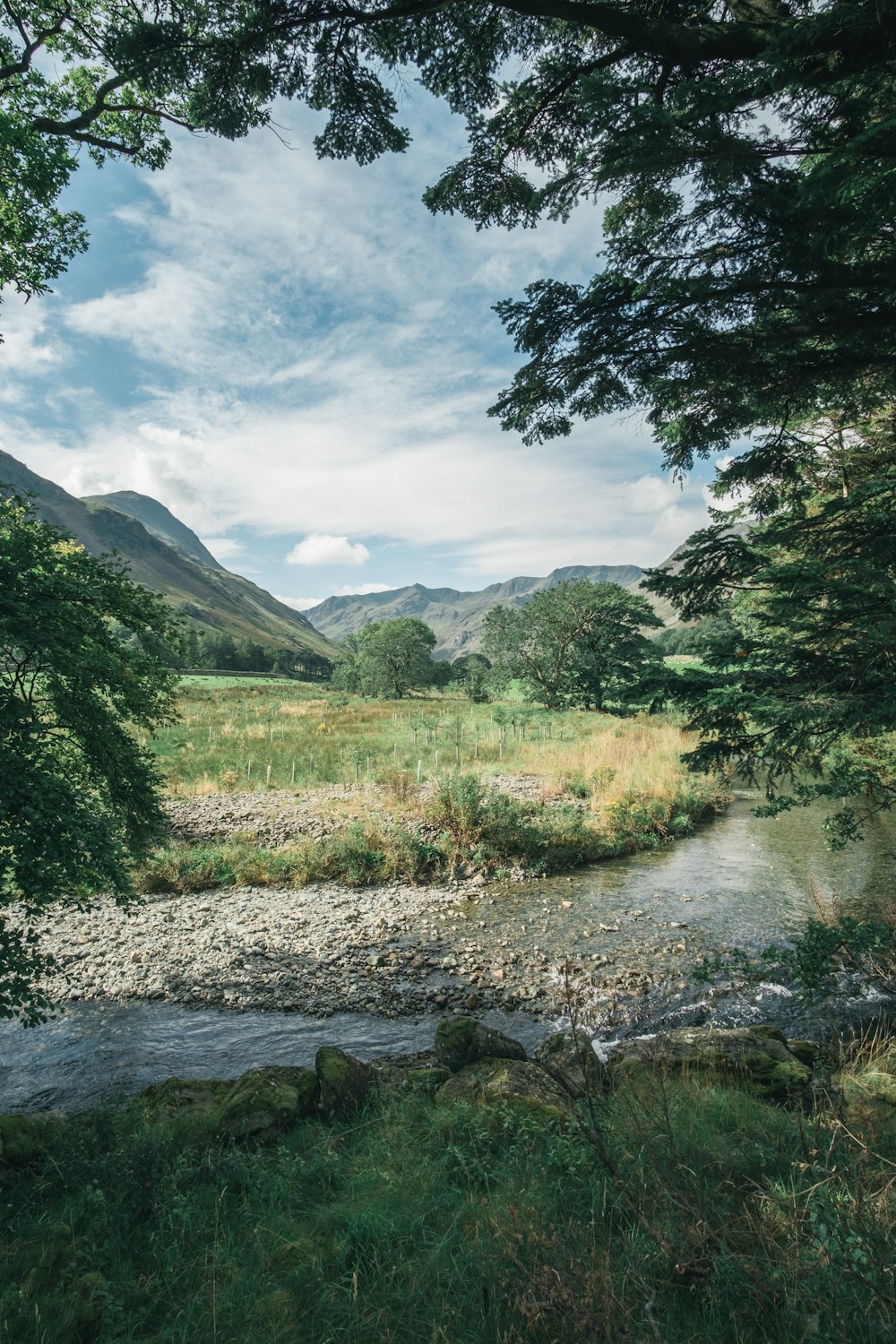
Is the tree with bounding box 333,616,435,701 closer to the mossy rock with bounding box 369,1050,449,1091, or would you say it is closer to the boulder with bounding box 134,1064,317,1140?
the mossy rock with bounding box 369,1050,449,1091

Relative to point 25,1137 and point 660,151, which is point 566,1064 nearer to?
point 25,1137

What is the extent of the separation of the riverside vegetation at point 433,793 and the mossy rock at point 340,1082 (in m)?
5.13

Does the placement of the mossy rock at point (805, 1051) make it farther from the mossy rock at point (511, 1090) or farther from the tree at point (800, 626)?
the mossy rock at point (511, 1090)

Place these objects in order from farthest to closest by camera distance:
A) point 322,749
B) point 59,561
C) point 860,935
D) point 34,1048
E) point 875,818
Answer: point 322,749, point 875,818, point 34,1048, point 59,561, point 860,935

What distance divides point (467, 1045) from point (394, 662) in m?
62.4

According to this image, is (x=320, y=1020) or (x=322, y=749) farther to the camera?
(x=322, y=749)

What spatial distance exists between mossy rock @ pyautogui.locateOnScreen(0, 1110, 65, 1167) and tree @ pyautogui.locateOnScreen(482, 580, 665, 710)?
3817 cm

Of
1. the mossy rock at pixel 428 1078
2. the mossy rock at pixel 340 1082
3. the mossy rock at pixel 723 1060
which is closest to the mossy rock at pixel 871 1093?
the mossy rock at pixel 723 1060

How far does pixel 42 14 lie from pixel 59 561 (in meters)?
8.42

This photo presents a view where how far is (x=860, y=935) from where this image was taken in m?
5.88

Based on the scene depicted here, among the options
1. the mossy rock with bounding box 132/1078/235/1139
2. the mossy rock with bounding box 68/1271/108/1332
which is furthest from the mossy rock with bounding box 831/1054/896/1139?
the mossy rock with bounding box 132/1078/235/1139

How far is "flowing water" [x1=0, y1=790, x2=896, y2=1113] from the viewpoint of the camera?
6770mm

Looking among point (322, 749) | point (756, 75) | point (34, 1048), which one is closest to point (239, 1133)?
point (34, 1048)

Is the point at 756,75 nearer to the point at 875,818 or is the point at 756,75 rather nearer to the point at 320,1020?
the point at 320,1020
